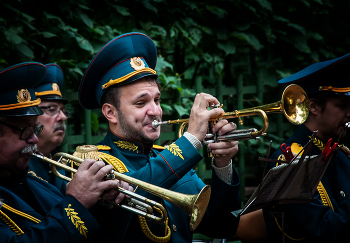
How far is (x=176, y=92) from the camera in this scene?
4.69 metres

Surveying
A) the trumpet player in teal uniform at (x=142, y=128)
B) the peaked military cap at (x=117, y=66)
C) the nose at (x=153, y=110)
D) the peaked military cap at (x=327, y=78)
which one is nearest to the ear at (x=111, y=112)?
the trumpet player in teal uniform at (x=142, y=128)

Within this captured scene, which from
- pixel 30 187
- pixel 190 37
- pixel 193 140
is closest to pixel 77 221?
pixel 30 187

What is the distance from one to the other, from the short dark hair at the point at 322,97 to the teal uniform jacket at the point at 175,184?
123 cm

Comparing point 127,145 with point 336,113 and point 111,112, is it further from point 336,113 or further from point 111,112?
point 336,113

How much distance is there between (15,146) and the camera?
2.18 meters

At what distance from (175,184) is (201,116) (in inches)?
21.3

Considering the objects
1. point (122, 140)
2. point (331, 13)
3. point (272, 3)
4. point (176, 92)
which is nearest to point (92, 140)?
point (176, 92)

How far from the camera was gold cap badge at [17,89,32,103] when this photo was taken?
227 centimetres

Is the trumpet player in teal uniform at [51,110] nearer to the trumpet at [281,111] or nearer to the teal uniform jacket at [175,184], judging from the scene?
the teal uniform jacket at [175,184]

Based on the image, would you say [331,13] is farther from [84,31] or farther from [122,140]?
[122,140]

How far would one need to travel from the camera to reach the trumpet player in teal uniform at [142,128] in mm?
2316

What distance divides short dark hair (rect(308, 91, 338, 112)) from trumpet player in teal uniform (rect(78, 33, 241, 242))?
123 cm

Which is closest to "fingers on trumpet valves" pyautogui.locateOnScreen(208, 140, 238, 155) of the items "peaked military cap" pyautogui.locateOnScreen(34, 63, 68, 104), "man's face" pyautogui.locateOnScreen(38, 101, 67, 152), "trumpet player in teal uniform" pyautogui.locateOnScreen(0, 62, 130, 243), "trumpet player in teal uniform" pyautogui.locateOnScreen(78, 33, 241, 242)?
"trumpet player in teal uniform" pyautogui.locateOnScreen(78, 33, 241, 242)

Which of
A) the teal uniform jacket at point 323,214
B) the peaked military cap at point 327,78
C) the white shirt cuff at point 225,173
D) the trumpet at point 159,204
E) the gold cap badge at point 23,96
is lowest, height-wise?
the teal uniform jacket at point 323,214
